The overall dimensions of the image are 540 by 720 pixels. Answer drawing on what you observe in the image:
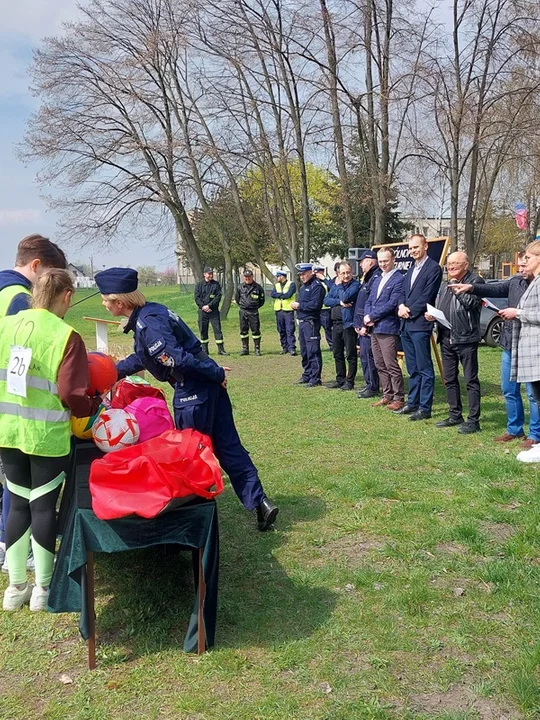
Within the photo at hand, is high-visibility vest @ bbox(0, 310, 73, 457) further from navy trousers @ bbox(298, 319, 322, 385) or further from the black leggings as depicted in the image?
navy trousers @ bbox(298, 319, 322, 385)

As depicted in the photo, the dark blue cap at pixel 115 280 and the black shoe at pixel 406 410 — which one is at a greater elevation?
the dark blue cap at pixel 115 280

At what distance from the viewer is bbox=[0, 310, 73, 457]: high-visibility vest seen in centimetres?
339

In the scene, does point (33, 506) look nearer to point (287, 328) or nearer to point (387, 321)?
point (387, 321)

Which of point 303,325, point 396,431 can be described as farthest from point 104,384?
point 303,325

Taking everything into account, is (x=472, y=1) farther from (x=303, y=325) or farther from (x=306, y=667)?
(x=306, y=667)

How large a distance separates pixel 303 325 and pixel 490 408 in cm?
364

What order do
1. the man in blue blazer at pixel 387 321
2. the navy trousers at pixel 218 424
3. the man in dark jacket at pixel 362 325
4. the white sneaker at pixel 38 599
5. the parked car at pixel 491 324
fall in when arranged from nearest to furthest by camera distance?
the white sneaker at pixel 38 599 < the navy trousers at pixel 218 424 < the man in blue blazer at pixel 387 321 < the man in dark jacket at pixel 362 325 < the parked car at pixel 491 324

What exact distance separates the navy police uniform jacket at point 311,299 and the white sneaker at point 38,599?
7.72 meters

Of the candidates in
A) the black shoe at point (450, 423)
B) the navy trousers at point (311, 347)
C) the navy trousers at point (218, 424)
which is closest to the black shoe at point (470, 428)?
the black shoe at point (450, 423)

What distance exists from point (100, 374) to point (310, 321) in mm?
7151

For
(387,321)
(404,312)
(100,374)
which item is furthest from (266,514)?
(387,321)

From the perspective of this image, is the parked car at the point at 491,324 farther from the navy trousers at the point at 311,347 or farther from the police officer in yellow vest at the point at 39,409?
the police officer in yellow vest at the point at 39,409

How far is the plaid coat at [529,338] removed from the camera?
5.49 metres

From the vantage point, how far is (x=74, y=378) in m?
3.40
